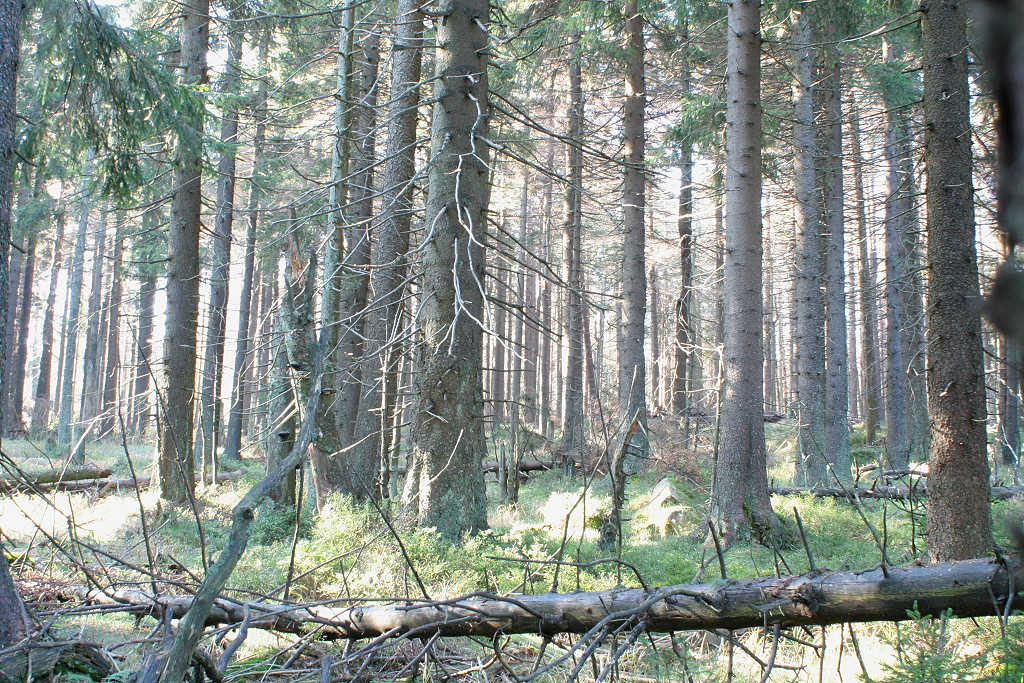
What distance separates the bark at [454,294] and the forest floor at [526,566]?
1.60 feet

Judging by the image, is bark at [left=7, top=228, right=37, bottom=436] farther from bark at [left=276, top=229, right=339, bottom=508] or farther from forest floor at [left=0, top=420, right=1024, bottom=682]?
bark at [left=276, top=229, right=339, bottom=508]

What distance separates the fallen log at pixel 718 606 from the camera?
311 cm

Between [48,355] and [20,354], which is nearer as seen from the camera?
[20,354]

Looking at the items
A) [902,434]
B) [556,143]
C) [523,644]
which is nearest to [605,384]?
[556,143]

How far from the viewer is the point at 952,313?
5109 mm

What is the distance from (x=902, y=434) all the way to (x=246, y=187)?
70.4ft

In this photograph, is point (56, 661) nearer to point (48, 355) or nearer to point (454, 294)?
point (454, 294)

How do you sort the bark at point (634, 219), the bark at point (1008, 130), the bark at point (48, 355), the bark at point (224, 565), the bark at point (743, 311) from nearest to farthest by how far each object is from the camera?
1. the bark at point (1008, 130)
2. the bark at point (224, 565)
3. the bark at point (743, 311)
4. the bark at point (634, 219)
5. the bark at point (48, 355)

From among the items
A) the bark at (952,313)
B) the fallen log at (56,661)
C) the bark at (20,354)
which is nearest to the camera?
the fallen log at (56,661)

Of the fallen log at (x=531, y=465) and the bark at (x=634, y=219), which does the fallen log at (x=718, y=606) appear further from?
the fallen log at (x=531, y=465)

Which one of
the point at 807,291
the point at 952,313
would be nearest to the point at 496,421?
the point at 952,313

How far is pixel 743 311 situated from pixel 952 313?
3.03m

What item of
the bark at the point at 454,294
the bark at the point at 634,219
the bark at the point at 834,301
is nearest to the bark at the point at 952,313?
the bark at the point at 454,294

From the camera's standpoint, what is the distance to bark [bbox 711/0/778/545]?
7742 millimetres
